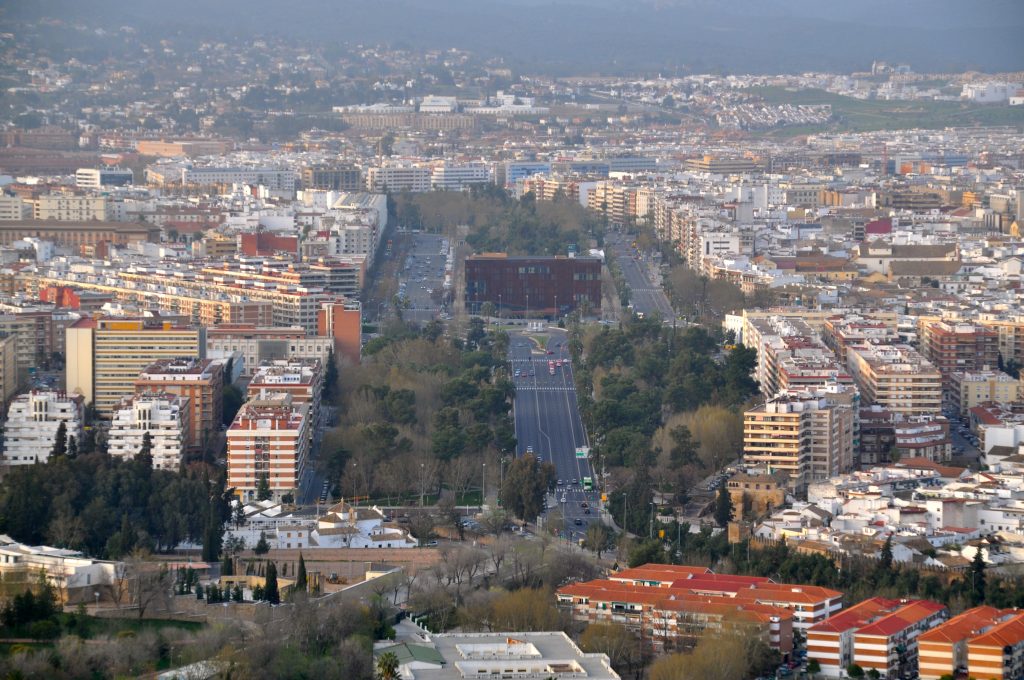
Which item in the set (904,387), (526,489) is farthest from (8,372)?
(904,387)

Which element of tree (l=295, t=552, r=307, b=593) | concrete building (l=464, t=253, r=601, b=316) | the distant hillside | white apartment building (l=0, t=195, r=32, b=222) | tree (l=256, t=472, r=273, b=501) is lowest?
tree (l=295, t=552, r=307, b=593)

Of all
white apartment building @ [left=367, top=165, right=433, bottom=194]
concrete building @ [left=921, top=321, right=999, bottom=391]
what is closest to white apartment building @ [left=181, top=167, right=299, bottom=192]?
white apartment building @ [left=367, top=165, right=433, bottom=194]

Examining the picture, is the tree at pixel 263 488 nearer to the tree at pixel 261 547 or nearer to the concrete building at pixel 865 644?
the tree at pixel 261 547

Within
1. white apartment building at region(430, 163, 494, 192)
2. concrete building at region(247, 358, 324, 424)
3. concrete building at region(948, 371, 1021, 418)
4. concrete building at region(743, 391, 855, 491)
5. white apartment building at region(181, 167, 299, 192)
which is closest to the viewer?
concrete building at region(743, 391, 855, 491)

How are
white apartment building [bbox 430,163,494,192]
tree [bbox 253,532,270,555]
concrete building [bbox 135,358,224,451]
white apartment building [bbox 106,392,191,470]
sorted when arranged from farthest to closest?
white apartment building [bbox 430,163,494,192] < concrete building [bbox 135,358,224,451] < white apartment building [bbox 106,392,191,470] < tree [bbox 253,532,270,555]

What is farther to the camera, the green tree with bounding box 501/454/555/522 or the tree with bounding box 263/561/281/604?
the green tree with bounding box 501/454/555/522

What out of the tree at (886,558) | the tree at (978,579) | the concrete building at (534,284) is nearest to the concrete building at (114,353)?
the concrete building at (534,284)

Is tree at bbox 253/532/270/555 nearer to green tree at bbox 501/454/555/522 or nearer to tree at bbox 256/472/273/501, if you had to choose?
tree at bbox 256/472/273/501
